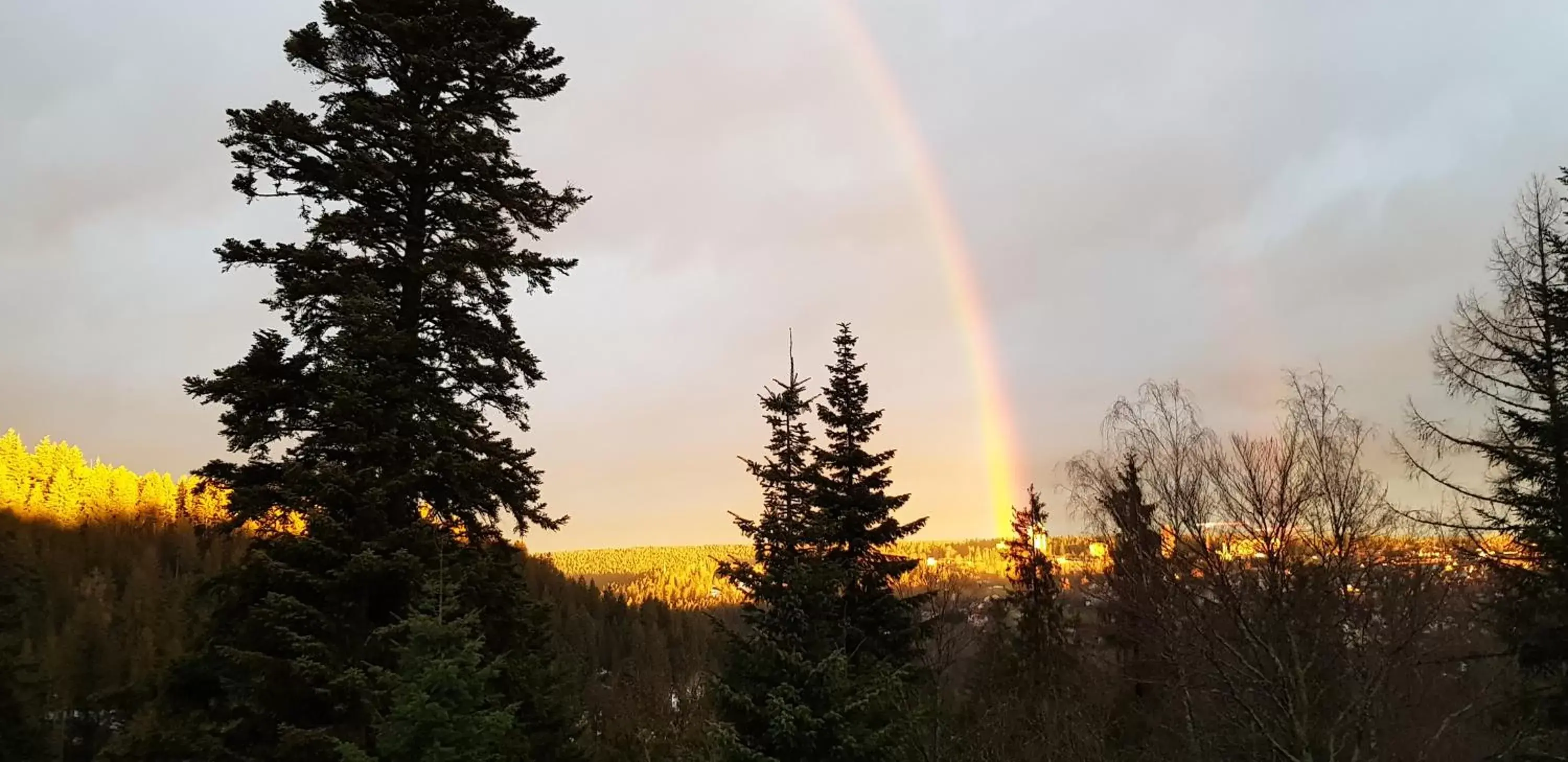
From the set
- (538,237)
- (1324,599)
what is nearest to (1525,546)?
(1324,599)

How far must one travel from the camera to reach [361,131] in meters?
12.4

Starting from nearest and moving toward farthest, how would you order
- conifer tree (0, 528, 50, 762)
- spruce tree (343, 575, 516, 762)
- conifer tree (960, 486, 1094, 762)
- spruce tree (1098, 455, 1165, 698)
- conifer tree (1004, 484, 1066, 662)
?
spruce tree (343, 575, 516, 762) < spruce tree (1098, 455, 1165, 698) < conifer tree (960, 486, 1094, 762) < conifer tree (0, 528, 50, 762) < conifer tree (1004, 484, 1066, 662)

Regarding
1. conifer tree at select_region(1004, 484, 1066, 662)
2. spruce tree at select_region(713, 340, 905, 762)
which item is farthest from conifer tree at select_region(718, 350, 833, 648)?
conifer tree at select_region(1004, 484, 1066, 662)

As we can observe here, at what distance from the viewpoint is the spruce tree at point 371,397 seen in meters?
10.2

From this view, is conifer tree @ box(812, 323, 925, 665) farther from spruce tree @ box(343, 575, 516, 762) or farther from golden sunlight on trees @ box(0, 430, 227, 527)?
golden sunlight on trees @ box(0, 430, 227, 527)

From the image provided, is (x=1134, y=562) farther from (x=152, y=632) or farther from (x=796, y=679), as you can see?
(x=152, y=632)

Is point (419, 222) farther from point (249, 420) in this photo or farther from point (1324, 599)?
point (1324, 599)

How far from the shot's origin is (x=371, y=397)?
11.1 m

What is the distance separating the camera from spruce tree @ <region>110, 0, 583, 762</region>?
1016 cm

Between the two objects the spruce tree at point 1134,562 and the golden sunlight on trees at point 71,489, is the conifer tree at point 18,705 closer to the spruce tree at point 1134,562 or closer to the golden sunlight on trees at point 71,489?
the spruce tree at point 1134,562

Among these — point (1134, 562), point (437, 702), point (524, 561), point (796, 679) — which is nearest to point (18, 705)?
point (524, 561)

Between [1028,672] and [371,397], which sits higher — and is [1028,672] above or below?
below

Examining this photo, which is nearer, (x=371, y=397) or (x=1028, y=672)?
(x=371, y=397)

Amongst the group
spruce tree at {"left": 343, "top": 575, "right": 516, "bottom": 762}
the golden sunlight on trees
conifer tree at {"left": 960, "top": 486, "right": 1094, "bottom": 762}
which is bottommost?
conifer tree at {"left": 960, "top": 486, "right": 1094, "bottom": 762}
